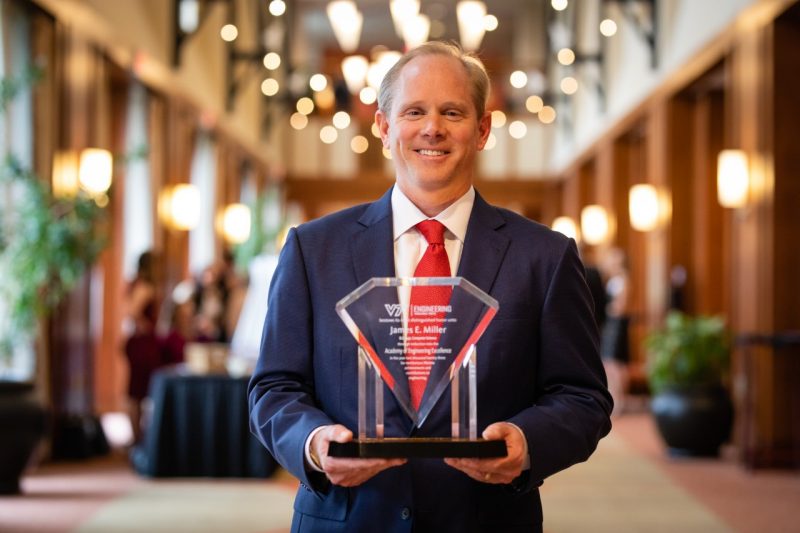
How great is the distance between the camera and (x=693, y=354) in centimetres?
909

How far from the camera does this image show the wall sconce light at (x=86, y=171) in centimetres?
904

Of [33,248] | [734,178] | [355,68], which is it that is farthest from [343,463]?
[355,68]

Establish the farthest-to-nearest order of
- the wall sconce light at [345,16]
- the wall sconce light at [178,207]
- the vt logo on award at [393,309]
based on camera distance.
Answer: the wall sconce light at [178,207]
the wall sconce light at [345,16]
the vt logo on award at [393,309]

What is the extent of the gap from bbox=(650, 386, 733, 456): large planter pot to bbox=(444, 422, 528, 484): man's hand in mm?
7520

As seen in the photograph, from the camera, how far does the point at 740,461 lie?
8.86 metres

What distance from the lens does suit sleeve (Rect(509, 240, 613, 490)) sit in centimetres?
192

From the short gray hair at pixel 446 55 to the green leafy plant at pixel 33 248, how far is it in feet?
18.8

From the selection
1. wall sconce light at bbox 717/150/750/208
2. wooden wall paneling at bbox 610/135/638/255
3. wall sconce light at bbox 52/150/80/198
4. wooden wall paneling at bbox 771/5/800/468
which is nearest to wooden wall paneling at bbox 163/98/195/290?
wall sconce light at bbox 52/150/80/198

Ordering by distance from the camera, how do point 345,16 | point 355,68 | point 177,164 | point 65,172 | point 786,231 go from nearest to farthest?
point 786,231, point 65,172, point 345,16, point 177,164, point 355,68

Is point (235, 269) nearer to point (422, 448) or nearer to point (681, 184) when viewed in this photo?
point (681, 184)

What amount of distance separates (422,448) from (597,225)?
14805mm

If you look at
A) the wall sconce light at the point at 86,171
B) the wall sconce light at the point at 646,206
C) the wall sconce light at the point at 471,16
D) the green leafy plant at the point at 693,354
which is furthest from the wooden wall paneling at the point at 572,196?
the wall sconce light at the point at 86,171

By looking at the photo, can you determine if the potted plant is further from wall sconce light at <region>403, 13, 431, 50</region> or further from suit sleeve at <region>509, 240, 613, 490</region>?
suit sleeve at <region>509, 240, 613, 490</region>

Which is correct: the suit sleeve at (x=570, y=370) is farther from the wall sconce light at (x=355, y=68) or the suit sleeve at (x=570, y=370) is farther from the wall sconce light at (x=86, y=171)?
the wall sconce light at (x=355, y=68)
